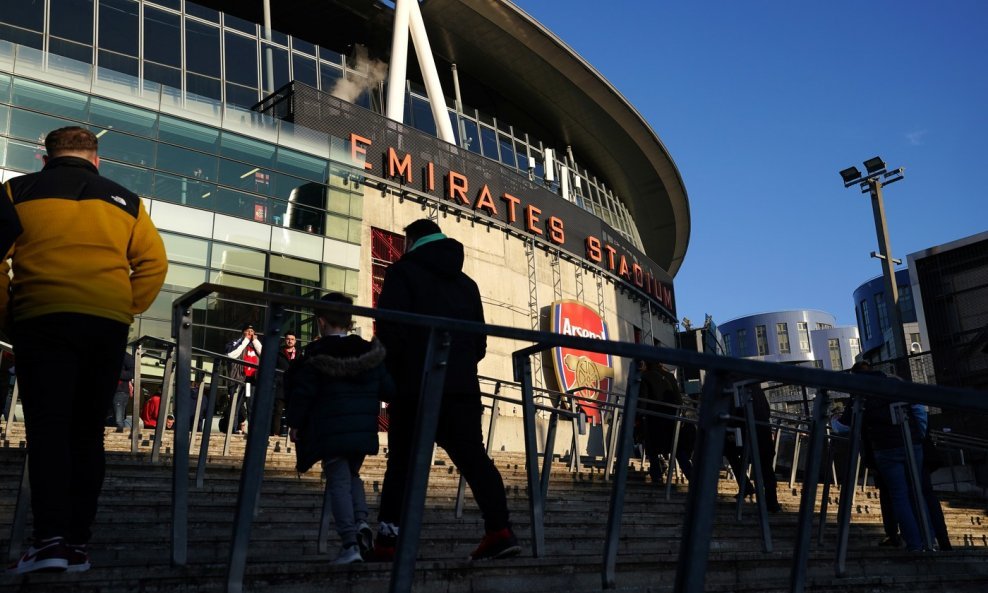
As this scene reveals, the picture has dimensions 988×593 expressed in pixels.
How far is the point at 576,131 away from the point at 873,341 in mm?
47150

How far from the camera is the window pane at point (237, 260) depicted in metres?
19.0

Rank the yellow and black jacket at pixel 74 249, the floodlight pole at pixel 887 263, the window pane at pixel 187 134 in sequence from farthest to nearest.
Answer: the floodlight pole at pixel 887 263, the window pane at pixel 187 134, the yellow and black jacket at pixel 74 249

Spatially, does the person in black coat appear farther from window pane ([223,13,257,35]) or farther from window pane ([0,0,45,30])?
window pane ([223,13,257,35])

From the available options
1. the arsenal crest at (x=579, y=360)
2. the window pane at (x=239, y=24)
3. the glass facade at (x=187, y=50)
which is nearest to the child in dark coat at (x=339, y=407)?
the glass facade at (x=187, y=50)

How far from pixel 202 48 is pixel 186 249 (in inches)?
405

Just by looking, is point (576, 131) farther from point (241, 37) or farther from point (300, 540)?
point (300, 540)

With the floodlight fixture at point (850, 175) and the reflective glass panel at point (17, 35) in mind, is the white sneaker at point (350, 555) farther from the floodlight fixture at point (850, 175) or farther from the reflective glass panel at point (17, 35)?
the floodlight fixture at point (850, 175)

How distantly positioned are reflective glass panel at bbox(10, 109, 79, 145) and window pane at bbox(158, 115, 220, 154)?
5.86ft

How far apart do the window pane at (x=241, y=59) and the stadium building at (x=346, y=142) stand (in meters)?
0.05

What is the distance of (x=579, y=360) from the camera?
27750 mm

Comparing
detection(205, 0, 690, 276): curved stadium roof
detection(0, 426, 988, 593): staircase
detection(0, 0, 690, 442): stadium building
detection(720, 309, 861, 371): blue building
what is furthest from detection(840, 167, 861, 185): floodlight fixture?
detection(720, 309, 861, 371): blue building

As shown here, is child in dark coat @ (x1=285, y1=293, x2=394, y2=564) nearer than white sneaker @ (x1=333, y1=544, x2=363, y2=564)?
No

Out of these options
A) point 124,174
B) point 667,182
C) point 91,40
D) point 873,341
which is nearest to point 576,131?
point 667,182

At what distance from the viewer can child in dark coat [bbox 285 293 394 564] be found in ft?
14.6
